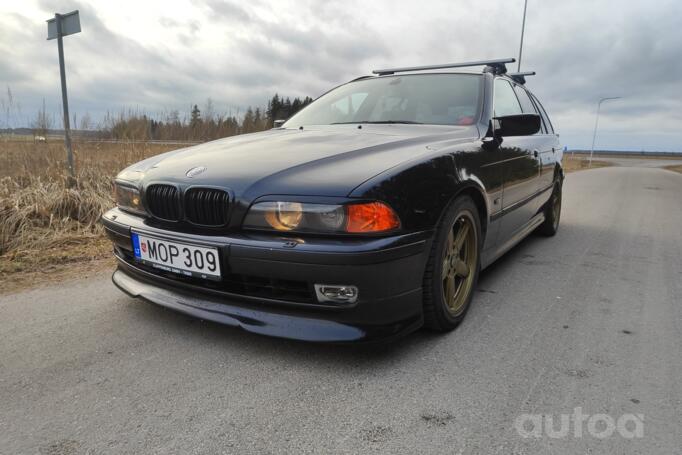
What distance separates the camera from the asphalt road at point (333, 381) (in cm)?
160

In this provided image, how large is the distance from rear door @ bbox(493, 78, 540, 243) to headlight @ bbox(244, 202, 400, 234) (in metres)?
1.49

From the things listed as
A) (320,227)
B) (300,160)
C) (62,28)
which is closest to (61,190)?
(62,28)

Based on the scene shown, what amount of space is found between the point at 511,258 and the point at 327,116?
80.4 inches

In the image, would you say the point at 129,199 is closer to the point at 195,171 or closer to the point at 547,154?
the point at 195,171

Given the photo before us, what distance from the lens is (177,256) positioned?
2.15 metres

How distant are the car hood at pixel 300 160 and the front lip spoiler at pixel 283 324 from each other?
52 centimetres

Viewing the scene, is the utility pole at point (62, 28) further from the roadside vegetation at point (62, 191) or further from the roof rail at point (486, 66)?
the roof rail at point (486, 66)

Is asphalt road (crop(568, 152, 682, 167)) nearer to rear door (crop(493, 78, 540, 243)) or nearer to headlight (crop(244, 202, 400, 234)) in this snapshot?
rear door (crop(493, 78, 540, 243))

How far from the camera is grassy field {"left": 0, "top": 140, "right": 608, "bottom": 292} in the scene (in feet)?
11.9

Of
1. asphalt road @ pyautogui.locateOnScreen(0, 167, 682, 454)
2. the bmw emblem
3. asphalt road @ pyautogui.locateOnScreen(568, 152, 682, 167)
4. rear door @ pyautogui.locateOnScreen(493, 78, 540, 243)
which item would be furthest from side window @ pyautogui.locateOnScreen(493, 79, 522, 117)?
asphalt road @ pyautogui.locateOnScreen(568, 152, 682, 167)

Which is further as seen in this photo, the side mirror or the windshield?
the windshield

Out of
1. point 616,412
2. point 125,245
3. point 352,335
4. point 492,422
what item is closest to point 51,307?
Result: point 125,245

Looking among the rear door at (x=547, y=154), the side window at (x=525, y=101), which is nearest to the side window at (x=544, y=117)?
the rear door at (x=547, y=154)

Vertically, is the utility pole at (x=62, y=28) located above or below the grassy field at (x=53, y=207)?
above
